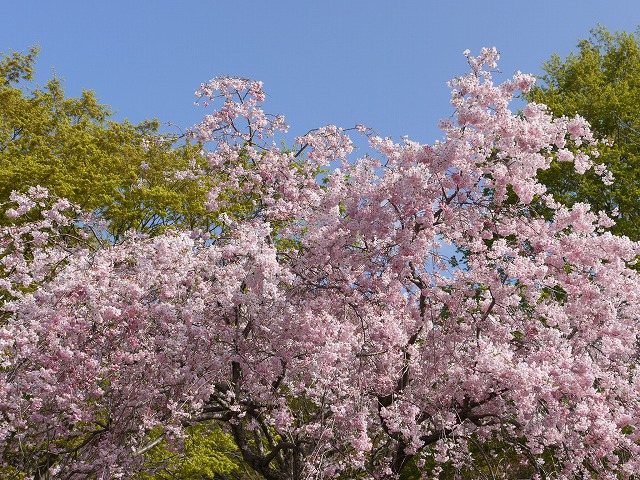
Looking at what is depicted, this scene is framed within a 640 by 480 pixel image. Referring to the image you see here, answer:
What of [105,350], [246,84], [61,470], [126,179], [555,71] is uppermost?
[555,71]

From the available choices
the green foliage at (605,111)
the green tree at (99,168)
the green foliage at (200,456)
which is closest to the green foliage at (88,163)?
the green tree at (99,168)

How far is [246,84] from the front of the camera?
1178cm

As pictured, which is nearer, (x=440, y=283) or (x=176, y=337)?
(x=176, y=337)

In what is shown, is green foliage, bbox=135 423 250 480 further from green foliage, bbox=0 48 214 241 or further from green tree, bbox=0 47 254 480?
green foliage, bbox=0 48 214 241

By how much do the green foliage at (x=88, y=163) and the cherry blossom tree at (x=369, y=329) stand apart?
8.82m

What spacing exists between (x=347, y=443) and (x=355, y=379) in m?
0.93

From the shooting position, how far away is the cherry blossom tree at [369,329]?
758cm

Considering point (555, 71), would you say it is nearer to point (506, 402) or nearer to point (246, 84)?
point (246, 84)

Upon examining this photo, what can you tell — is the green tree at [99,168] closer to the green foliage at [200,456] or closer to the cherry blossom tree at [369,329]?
the green foliage at [200,456]

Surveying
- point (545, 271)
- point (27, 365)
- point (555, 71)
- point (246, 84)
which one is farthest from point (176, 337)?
point (555, 71)

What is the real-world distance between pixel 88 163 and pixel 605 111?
679 inches

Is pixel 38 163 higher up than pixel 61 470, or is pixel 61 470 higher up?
pixel 38 163

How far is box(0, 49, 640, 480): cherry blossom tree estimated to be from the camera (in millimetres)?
7582

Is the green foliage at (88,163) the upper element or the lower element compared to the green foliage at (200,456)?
upper
